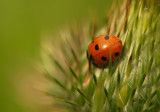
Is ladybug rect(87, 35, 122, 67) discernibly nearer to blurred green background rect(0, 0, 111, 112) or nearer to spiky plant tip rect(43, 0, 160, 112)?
spiky plant tip rect(43, 0, 160, 112)

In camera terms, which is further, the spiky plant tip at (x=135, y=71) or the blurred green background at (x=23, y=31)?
the blurred green background at (x=23, y=31)

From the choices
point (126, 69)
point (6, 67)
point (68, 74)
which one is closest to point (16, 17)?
point (6, 67)

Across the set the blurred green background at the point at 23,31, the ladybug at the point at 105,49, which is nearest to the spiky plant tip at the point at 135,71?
the ladybug at the point at 105,49

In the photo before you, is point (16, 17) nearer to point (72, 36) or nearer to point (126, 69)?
point (72, 36)

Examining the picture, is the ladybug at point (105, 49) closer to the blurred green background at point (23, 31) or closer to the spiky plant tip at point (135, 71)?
the spiky plant tip at point (135, 71)

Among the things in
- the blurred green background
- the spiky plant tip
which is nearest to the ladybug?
the spiky plant tip

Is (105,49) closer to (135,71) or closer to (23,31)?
(135,71)

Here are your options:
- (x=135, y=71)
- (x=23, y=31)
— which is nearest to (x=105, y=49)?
(x=135, y=71)
